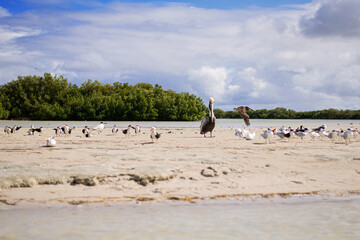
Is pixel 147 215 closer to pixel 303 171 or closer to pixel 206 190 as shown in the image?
pixel 206 190

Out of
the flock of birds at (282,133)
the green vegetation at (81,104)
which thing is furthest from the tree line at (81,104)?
the flock of birds at (282,133)

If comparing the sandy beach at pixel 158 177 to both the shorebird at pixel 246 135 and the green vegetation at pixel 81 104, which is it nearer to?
the shorebird at pixel 246 135

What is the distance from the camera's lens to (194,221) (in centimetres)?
617

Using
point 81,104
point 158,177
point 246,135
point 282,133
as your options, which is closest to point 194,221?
point 158,177

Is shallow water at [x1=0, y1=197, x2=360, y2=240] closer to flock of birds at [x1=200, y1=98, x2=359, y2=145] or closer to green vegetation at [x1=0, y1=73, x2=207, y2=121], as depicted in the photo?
flock of birds at [x1=200, y1=98, x2=359, y2=145]

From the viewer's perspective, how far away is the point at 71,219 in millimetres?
6242

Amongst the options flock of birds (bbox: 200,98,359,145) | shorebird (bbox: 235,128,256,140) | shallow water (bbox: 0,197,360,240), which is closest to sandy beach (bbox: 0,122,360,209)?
shallow water (bbox: 0,197,360,240)

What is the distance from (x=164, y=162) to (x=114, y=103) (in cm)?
6125

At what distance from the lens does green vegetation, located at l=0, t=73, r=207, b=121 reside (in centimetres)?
6900

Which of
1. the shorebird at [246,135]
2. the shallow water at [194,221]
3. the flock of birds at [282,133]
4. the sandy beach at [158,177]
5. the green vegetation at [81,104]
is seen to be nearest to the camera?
the shallow water at [194,221]

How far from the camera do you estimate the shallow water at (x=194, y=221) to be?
5520mm

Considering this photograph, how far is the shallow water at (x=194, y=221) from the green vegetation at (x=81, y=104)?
62.2 metres

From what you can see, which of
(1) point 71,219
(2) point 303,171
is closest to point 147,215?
(1) point 71,219

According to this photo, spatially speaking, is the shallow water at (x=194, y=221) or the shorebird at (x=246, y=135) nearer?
the shallow water at (x=194, y=221)
